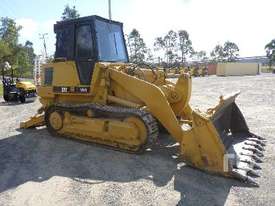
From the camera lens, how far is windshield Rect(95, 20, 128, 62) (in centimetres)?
871

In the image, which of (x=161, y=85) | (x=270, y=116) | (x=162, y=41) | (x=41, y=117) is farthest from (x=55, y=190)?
(x=162, y=41)

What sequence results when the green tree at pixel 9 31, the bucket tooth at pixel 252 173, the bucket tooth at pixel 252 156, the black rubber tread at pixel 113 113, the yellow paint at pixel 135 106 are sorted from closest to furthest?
the bucket tooth at pixel 252 173 → the yellow paint at pixel 135 106 → the bucket tooth at pixel 252 156 → the black rubber tread at pixel 113 113 → the green tree at pixel 9 31

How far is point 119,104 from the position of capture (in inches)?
325

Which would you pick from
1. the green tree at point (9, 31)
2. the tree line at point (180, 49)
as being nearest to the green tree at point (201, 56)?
the tree line at point (180, 49)

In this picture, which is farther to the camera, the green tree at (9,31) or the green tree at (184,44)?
the green tree at (184,44)

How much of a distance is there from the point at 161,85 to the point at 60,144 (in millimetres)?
2654

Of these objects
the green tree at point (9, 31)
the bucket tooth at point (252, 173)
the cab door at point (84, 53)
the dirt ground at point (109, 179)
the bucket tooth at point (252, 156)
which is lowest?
the dirt ground at point (109, 179)

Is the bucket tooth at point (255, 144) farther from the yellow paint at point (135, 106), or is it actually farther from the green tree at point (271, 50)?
the green tree at point (271, 50)

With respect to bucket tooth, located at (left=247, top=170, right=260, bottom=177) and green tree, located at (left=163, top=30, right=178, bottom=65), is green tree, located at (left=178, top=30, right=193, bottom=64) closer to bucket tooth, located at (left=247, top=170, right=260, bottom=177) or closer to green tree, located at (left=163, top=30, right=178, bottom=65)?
green tree, located at (left=163, top=30, right=178, bottom=65)

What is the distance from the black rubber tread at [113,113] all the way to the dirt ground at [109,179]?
0.42m

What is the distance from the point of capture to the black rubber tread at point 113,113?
7383mm

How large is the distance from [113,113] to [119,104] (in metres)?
0.40

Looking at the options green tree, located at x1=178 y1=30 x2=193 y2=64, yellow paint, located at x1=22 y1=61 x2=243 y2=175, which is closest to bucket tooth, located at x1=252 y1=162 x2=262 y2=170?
yellow paint, located at x1=22 y1=61 x2=243 y2=175

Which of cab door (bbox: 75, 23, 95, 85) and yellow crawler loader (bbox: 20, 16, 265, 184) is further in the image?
cab door (bbox: 75, 23, 95, 85)
